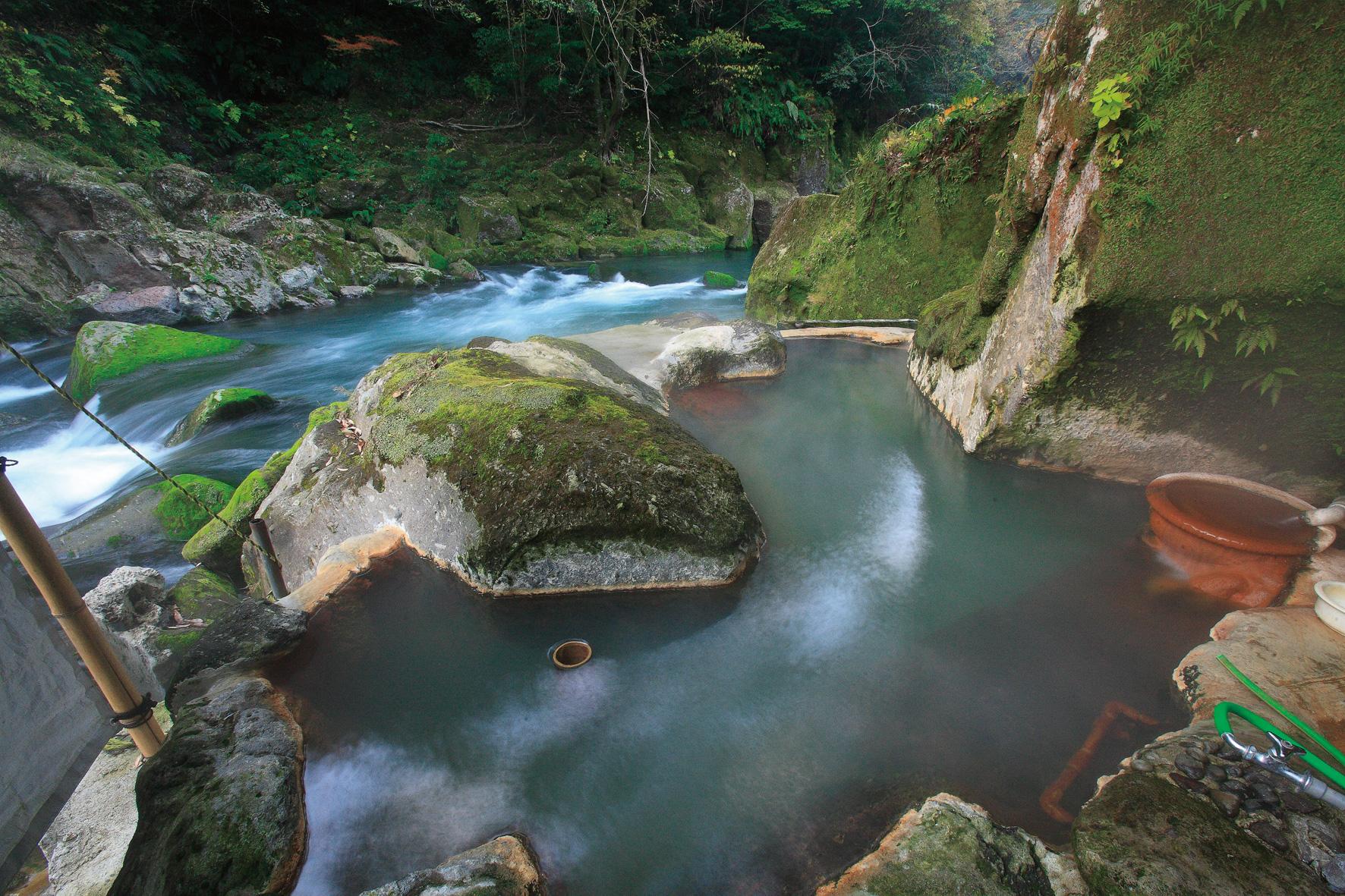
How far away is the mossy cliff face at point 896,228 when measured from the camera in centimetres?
727

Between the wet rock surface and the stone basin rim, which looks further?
the wet rock surface

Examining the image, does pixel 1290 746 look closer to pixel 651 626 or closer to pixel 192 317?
pixel 651 626

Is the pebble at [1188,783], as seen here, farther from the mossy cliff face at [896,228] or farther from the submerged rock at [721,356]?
the mossy cliff face at [896,228]

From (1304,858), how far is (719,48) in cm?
2560

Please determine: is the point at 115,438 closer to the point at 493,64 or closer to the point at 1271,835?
the point at 1271,835

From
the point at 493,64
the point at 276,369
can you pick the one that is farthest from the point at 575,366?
the point at 493,64

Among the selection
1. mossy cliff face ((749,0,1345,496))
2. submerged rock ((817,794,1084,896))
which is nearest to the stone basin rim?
mossy cliff face ((749,0,1345,496))

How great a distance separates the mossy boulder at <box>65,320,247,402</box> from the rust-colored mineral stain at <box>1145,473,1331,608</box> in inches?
509

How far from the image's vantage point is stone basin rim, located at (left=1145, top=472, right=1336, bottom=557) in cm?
337

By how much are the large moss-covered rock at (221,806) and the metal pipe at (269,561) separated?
4.38ft

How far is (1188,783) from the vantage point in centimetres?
224

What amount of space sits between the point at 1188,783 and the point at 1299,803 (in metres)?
0.33

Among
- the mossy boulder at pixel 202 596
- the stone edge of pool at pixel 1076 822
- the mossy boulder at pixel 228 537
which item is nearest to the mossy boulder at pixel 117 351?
the mossy boulder at pixel 228 537

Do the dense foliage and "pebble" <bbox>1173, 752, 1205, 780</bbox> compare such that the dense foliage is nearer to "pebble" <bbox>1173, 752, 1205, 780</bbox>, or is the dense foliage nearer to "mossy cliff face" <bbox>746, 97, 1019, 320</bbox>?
"mossy cliff face" <bbox>746, 97, 1019, 320</bbox>
